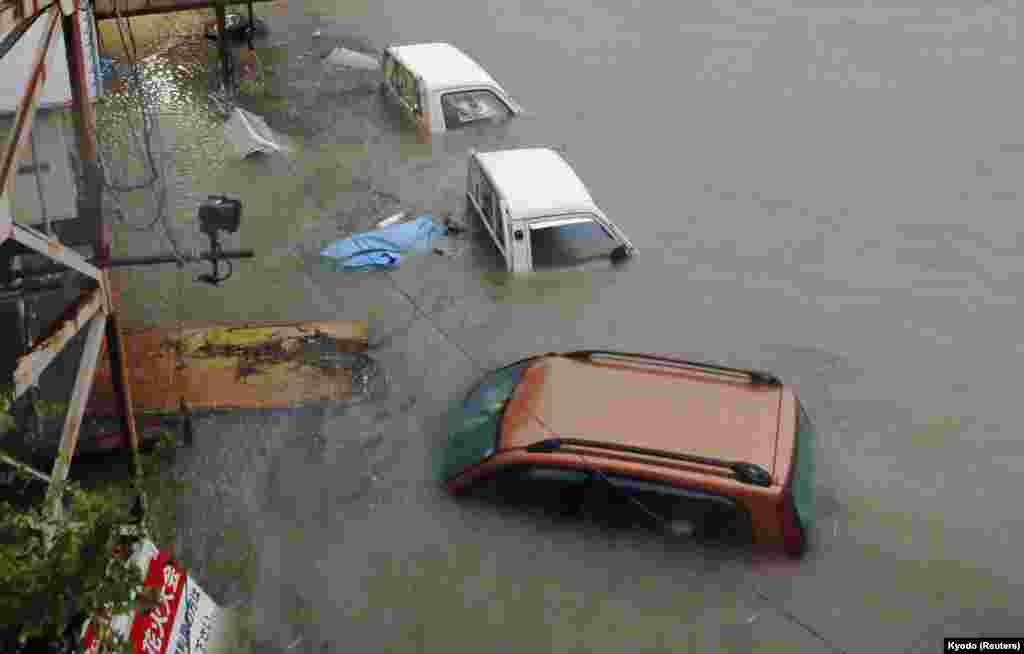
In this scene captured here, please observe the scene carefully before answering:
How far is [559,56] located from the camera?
59.1 feet

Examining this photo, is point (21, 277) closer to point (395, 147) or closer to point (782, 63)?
point (395, 147)

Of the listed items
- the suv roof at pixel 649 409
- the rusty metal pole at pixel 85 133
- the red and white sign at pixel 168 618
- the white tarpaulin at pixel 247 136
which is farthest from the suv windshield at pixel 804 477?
the white tarpaulin at pixel 247 136

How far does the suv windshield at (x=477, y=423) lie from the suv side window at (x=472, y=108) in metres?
6.89

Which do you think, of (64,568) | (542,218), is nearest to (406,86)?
(542,218)

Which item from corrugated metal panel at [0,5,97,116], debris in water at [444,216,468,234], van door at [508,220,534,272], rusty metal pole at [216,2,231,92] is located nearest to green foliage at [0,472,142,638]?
corrugated metal panel at [0,5,97,116]

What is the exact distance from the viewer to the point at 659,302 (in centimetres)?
1163

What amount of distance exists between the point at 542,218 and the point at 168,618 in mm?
6971

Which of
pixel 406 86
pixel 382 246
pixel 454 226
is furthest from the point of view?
pixel 406 86

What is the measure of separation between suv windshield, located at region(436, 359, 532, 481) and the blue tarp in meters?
3.37

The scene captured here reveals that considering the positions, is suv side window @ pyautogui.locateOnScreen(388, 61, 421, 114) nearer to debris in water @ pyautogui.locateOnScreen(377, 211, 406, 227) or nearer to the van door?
debris in water @ pyautogui.locateOnScreen(377, 211, 406, 227)

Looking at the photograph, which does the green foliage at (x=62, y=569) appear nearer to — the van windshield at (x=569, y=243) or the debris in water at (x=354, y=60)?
the van windshield at (x=569, y=243)

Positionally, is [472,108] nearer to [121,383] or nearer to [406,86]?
[406,86]

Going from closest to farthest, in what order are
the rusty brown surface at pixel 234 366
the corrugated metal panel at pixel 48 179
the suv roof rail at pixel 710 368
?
the suv roof rail at pixel 710 368, the corrugated metal panel at pixel 48 179, the rusty brown surface at pixel 234 366

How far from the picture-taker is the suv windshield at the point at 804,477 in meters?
7.70
